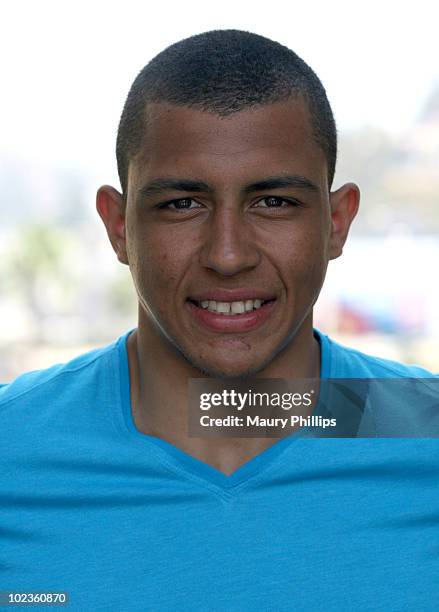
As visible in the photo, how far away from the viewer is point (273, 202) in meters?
1.33

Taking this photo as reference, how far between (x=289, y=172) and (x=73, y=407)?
21.2 inches

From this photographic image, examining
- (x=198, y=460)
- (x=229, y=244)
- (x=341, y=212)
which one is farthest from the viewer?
(x=341, y=212)

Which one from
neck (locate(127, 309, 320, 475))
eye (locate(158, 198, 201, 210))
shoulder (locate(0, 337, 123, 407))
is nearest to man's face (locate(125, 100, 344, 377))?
eye (locate(158, 198, 201, 210))

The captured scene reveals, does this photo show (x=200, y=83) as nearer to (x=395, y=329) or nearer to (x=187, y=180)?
(x=187, y=180)

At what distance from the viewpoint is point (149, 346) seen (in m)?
1.51

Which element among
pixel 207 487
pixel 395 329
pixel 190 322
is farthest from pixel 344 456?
pixel 395 329

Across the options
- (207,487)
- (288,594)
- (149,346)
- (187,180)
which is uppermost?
(187,180)

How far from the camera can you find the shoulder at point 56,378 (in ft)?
4.93

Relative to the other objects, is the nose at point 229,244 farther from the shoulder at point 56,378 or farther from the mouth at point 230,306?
the shoulder at point 56,378

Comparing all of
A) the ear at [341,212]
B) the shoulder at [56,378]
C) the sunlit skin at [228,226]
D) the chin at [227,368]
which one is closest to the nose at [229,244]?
the sunlit skin at [228,226]

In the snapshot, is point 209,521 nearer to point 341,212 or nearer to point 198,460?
point 198,460

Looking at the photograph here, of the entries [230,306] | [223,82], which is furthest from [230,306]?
[223,82]

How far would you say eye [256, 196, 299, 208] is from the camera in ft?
4.32

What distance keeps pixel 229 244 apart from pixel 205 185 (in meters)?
0.10
